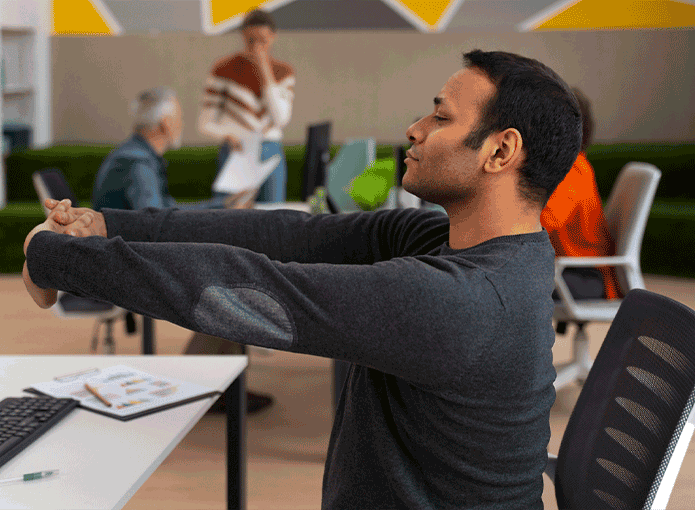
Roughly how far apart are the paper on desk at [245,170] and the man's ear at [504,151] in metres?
2.51

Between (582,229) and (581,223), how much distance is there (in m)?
0.03

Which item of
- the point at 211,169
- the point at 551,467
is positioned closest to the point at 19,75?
the point at 211,169

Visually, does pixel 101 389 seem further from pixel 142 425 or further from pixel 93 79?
pixel 93 79

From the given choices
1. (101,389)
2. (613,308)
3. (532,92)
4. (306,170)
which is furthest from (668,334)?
(306,170)

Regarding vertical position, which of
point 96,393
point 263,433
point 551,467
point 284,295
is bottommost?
point 263,433

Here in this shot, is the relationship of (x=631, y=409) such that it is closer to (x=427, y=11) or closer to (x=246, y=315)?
(x=246, y=315)

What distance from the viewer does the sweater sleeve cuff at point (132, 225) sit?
1.42 m

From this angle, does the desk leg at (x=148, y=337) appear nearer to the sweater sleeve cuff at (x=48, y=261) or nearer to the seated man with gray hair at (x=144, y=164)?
the seated man with gray hair at (x=144, y=164)

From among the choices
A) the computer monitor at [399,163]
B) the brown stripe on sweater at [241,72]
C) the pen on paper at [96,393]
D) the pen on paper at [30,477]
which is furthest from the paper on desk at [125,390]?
the brown stripe on sweater at [241,72]

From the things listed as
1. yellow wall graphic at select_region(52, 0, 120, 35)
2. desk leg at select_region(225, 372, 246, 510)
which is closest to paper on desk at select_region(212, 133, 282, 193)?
desk leg at select_region(225, 372, 246, 510)

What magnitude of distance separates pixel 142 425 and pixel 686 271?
5175mm

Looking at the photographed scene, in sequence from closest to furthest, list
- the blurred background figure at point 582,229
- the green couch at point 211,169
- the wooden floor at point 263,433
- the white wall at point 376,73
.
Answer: the wooden floor at point 263,433 < the blurred background figure at point 582,229 < the green couch at point 211,169 < the white wall at point 376,73

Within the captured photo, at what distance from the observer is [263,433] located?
3123 millimetres

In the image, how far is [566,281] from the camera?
3.13 m
